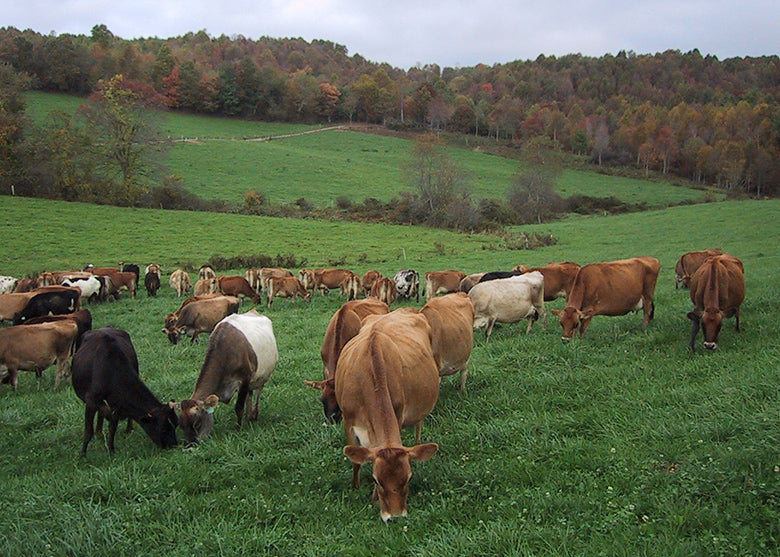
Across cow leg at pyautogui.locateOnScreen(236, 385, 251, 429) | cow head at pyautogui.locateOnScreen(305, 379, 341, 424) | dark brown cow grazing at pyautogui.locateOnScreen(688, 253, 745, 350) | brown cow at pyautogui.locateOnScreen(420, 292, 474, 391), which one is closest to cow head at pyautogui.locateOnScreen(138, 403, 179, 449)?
cow leg at pyautogui.locateOnScreen(236, 385, 251, 429)

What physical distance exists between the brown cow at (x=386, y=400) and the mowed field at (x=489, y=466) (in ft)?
1.31

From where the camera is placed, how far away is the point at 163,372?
11344mm

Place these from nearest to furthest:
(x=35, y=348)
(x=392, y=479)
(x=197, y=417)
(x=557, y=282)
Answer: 1. (x=392, y=479)
2. (x=197, y=417)
3. (x=35, y=348)
4. (x=557, y=282)

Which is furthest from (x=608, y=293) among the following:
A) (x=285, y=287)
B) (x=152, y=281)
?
(x=152, y=281)

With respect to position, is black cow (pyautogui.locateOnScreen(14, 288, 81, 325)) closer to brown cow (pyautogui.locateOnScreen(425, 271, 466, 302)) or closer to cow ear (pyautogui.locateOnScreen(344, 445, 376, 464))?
brown cow (pyautogui.locateOnScreen(425, 271, 466, 302))

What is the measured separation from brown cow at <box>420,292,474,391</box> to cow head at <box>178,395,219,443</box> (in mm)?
3192

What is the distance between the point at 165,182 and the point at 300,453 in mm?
42818

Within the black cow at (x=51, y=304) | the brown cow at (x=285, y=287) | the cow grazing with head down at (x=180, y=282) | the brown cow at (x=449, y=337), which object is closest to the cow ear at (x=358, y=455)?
the brown cow at (x=449, y=337)

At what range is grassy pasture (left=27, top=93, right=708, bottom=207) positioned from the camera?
5400 centimetres

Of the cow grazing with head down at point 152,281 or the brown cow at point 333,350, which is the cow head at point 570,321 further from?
the cow grazing with head down at point 152,281

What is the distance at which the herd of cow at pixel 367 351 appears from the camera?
542cm

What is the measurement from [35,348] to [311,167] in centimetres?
5385

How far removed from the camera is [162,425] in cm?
732

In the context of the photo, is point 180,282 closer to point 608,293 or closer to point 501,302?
point 501,302
